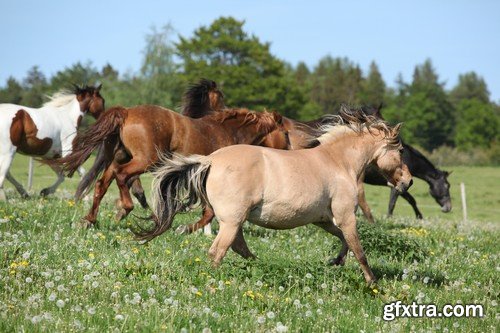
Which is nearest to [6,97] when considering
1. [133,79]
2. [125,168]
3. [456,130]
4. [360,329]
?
[133,79]

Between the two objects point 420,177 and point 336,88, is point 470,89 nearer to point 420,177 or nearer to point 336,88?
point 336,88

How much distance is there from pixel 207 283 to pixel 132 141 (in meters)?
4.94

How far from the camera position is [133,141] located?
1099 centimetres

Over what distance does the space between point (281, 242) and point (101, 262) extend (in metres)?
3.98

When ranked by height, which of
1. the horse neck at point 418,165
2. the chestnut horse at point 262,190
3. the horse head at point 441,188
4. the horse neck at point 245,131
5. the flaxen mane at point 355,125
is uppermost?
the flaxen mane at point 355,125

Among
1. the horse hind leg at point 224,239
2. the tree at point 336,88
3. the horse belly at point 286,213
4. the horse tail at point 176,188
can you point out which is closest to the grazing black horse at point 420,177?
the horse belly at point 286,213

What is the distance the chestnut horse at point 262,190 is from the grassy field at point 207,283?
0.42 m

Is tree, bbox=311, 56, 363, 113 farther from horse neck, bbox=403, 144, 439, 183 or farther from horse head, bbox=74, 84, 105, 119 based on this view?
horse head, bbox=74, 84, 105, 119

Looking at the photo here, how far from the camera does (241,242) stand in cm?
814

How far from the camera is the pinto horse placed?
46.6 ft

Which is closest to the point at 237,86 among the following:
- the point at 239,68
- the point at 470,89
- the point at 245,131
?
the point at 239,68

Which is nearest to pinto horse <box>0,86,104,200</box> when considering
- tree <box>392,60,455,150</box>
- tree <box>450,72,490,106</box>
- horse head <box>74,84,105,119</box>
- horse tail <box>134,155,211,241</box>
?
horse head <box>74,84,105,119</box>

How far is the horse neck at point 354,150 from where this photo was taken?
845 cm

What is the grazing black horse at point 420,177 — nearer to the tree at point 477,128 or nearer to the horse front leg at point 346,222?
the horse front leg at point 346,222
